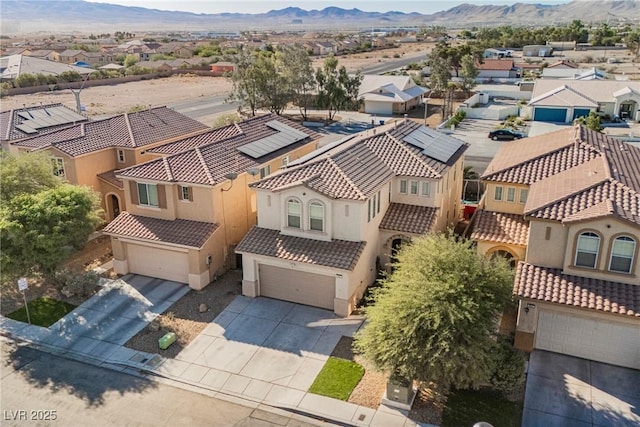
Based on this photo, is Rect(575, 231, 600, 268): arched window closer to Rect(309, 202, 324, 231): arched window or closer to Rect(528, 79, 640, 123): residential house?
Rect(309, 202, 324, 231): arched window

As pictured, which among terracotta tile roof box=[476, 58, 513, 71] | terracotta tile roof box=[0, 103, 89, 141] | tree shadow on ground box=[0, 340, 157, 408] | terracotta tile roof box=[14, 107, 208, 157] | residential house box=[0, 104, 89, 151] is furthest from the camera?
terracotta tile roof box=[476, 58, 513, 71]

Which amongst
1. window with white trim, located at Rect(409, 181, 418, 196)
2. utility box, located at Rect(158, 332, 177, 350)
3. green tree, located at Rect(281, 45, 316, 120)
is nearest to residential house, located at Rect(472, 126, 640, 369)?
window with white trim, located at Rect(409, 181, 418, 196)

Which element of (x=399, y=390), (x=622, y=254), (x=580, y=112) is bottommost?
(x=399, y=390)

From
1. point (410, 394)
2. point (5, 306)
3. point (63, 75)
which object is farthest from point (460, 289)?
point (63, 75)

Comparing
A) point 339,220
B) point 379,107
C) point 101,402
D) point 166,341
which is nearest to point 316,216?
point 339,220

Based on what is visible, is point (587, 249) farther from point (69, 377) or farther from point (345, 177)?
point (69, 377)

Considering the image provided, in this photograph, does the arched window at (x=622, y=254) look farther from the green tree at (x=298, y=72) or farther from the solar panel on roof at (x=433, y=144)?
the green tree at (x=298, y=72)

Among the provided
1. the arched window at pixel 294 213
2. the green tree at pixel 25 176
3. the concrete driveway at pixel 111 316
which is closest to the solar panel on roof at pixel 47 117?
the green tree at pixel 25 176
